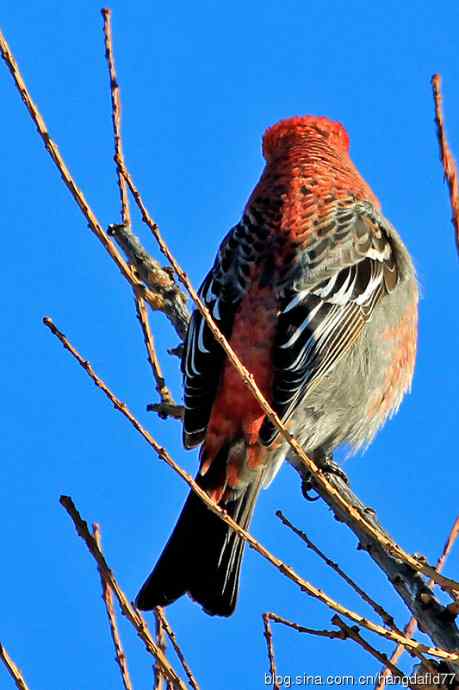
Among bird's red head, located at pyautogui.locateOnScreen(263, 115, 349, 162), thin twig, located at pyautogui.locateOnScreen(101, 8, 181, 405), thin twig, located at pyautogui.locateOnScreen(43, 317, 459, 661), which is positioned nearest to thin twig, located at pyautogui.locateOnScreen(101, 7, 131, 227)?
thin twig, located at pyautogui.locateOnScreen(101, 8, 181, 405)

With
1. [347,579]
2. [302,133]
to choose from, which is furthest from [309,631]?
[302,133]

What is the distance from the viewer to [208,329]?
471cm

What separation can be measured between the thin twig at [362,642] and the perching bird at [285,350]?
1325 mm

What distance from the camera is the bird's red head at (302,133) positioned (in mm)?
6340

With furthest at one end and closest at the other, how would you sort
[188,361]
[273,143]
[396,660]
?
1. [273,143]
2. [188,361]
3. [396,660]

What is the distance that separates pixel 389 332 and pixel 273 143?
5.81 feet

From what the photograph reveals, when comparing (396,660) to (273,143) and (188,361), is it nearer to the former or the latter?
(188,361)

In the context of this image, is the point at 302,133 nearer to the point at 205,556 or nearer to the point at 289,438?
the point at 205,556

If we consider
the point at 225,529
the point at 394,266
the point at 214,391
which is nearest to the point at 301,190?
the point at 394,266

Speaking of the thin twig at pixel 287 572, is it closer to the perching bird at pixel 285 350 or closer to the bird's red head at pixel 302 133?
the perching bird at pixel 285 350

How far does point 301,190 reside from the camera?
18.2 ft

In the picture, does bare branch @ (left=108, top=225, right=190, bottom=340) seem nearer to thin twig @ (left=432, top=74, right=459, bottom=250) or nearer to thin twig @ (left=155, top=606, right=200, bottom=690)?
thin twig @ (left=155, top=606, right=200, bottom=690)

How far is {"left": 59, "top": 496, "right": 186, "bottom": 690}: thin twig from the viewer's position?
2832 mm

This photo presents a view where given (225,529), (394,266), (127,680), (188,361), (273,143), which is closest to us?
(127,680)
